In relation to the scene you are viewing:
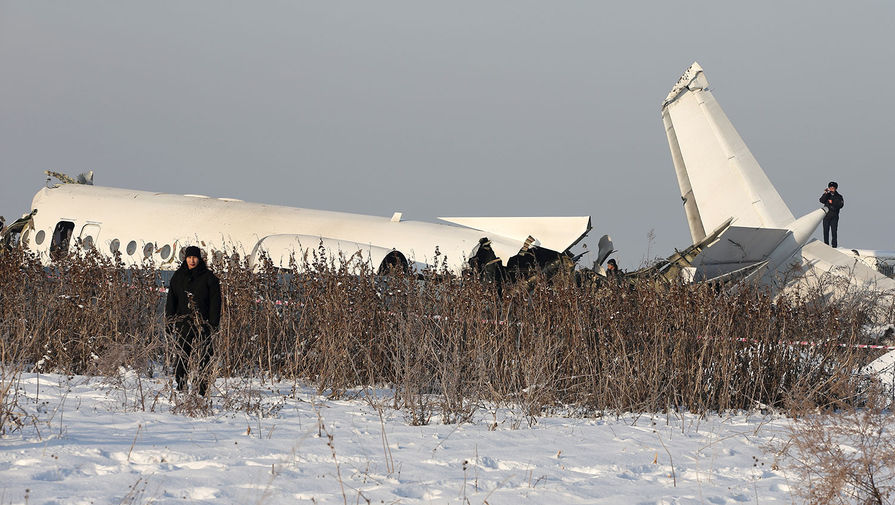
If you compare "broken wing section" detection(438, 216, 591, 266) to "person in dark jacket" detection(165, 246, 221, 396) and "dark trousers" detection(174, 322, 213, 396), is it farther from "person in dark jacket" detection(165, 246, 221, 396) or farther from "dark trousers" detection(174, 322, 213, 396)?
"dark trousers" detection(174, 322, 213, 396)

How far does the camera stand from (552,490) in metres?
5.59

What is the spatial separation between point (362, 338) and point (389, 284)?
1.22 meters

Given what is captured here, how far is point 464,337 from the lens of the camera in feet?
37.2

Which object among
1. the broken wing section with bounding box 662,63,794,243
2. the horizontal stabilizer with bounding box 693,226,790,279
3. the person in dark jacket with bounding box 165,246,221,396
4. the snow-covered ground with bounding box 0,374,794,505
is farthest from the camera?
the broken wing section with bounding box 662,63,794,243

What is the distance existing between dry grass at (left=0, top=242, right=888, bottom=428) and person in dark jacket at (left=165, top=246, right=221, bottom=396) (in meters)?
0.25

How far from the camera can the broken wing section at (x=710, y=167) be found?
19.4m

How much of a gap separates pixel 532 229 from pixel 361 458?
1034 centimetres

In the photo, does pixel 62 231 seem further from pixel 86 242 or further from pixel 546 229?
pixel 546 229

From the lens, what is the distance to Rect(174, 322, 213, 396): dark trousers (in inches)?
333

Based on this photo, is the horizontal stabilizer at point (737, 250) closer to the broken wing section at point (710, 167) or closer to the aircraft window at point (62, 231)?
the broken wing section at point (710, 167)

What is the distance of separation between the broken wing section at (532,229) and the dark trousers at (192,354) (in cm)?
707

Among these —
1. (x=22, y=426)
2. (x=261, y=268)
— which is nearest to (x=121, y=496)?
(x=22, y=426)

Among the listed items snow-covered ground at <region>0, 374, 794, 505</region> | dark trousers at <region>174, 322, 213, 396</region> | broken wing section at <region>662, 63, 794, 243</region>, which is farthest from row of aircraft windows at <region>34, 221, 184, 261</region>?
broken wing section at <region>662, 63, 794, 243</region>

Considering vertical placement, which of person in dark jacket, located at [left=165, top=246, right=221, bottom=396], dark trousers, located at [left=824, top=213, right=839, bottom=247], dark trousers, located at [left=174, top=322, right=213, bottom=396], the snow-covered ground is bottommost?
the snow-covered ground
